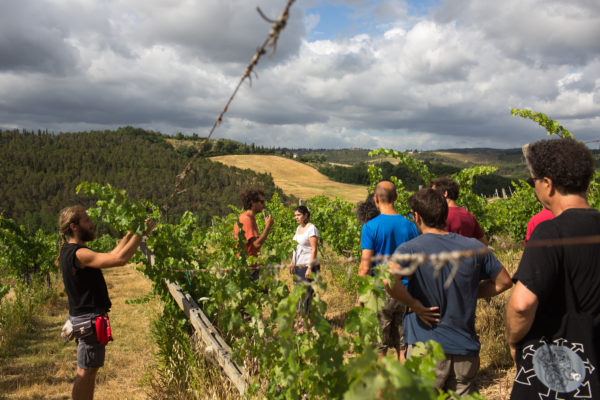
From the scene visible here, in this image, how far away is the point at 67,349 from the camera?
5.77m

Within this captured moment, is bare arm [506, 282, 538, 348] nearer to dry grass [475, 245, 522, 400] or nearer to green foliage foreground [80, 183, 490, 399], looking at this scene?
green foliage foreground [80, 183, 490, 399]

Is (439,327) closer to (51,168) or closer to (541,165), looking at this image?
(541,165)

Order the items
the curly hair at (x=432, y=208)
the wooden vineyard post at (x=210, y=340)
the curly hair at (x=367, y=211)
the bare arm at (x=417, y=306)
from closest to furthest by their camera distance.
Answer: the bare arm at (x=417, y=306) < the curly hair at (x=432, y=208) < the wooden vineyard post at (x=210, y=340) < the curly hair at (x=367, y=211)

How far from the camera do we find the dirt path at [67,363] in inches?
164

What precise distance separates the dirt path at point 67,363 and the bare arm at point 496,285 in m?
3.11

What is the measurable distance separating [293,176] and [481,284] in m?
68.6

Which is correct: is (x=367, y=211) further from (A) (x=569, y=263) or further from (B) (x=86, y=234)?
(B) (x=86, y=234)

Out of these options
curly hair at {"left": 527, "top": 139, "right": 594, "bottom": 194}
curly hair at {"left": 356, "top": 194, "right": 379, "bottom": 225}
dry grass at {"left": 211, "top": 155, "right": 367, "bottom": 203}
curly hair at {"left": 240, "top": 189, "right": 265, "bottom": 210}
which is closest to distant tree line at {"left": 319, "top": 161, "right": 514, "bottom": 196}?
dry grass at {"left": 211, "top": 155, "right": 367, "bottom": 203}

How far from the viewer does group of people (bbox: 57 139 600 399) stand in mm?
1417

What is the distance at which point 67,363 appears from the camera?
5199 mm

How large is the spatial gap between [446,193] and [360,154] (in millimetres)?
189060

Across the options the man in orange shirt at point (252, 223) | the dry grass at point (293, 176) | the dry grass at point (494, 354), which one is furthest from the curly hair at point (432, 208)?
the dry grass at point (293, 176)

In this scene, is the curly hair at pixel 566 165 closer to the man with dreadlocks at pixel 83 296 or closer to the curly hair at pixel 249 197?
the man with dreadlocks at pixel 83 296

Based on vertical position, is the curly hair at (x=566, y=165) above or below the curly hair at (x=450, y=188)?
above
